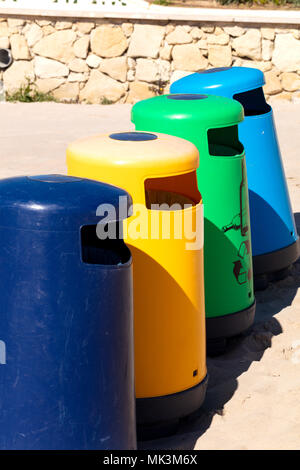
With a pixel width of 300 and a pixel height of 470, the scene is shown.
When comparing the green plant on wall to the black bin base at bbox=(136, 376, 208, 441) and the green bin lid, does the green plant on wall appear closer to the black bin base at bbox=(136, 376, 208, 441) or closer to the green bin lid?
the green bin lid

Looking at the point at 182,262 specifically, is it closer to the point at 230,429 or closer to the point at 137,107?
the point at 230,429

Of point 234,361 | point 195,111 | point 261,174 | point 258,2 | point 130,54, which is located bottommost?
point 130,54

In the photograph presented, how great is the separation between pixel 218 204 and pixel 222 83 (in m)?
0.97

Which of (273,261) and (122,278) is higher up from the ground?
(122,278)

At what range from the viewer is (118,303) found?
108 inches

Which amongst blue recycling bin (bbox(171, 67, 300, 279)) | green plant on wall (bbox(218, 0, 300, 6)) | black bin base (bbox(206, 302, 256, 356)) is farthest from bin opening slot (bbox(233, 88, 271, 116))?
green plant on wall (bbox(218, 0, 300, 6))

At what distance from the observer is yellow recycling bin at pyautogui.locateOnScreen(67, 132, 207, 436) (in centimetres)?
320

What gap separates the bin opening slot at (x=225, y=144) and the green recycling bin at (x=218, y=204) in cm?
30

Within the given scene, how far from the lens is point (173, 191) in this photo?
145 inches

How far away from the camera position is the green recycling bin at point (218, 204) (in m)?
3.87

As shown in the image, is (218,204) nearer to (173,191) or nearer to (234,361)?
(173,191)

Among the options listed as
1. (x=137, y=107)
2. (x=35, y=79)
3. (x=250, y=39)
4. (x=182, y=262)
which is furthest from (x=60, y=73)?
(x=182, y=262)

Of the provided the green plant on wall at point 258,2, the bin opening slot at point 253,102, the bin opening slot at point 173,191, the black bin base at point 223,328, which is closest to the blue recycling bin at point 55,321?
the bin opening slot at point 173,191

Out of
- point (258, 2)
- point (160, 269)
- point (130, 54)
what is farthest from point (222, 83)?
point (258, 2)
